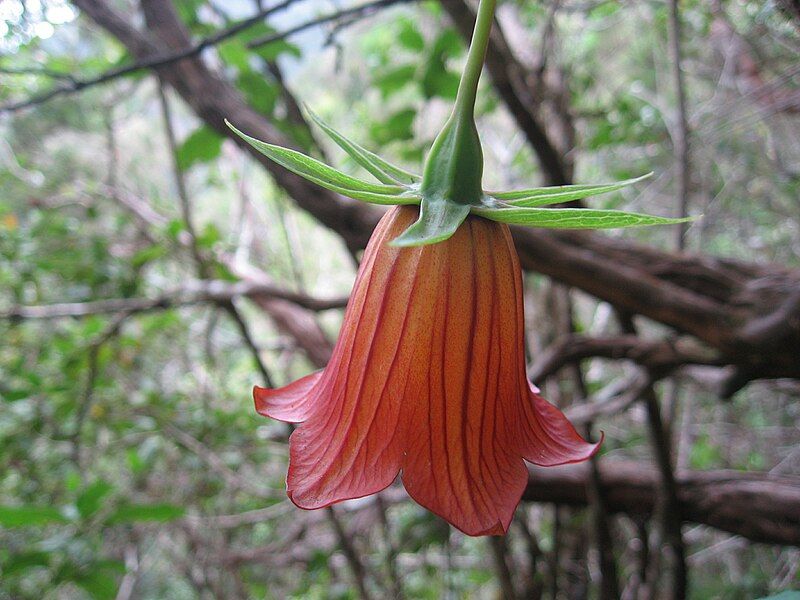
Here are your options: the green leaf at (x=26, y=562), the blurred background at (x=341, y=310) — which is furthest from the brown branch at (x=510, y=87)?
the green leaf at (x=26, y=562)

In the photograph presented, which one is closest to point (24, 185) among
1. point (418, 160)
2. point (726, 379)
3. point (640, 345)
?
point (418, 160)

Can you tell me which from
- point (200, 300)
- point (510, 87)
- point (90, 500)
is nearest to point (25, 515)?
point (90, 500)

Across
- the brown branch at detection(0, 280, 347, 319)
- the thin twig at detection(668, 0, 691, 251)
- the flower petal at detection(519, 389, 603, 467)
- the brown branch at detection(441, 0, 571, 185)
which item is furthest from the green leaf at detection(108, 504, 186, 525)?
the thin twig at detection(668, 0, 691, 251)

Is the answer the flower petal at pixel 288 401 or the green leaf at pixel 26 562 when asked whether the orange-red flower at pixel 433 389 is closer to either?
the flower petal at pixel 288 401

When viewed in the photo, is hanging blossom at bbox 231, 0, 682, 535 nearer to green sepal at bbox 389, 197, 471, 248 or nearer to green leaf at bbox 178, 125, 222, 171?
green sepal at bbox 389, 197, 471, 248

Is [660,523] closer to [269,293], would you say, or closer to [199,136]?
[269,293]

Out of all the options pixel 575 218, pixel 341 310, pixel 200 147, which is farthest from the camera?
pixel 341 310

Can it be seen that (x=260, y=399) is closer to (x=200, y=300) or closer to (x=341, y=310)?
(x=200, y=300)
